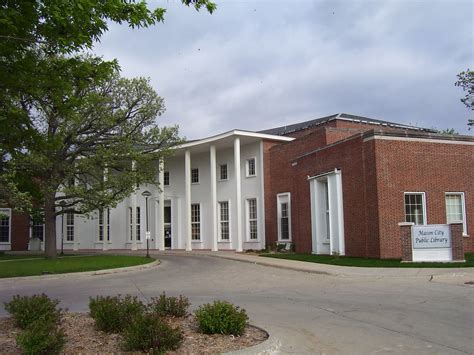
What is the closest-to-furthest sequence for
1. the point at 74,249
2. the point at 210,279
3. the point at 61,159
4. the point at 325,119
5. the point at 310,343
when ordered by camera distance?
the point at 310,343 → the point at 210,279 → the point at 61,159 → the point at 325,119 → the point at 74,249

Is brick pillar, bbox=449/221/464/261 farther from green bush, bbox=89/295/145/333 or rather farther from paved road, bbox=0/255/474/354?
green bush, bbox=89/295/145/333

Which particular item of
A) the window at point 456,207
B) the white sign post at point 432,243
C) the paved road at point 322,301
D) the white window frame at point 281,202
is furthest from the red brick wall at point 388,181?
the white window frame at point 281,202

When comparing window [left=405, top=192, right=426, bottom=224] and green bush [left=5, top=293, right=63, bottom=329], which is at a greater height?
window [left=405, top=192, right=426, bottom=224]

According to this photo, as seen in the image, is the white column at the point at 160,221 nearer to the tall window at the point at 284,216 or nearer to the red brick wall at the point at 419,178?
the tall window at the point at 284,216

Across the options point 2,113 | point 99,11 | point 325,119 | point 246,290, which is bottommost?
point 246,290

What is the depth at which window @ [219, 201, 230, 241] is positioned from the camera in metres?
36.9

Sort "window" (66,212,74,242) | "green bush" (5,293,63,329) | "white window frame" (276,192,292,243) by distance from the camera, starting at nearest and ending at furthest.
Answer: "green bush" (5,293,63,329) < "white window frame" (276,192,292,243) < "window" (66,212,74,242)

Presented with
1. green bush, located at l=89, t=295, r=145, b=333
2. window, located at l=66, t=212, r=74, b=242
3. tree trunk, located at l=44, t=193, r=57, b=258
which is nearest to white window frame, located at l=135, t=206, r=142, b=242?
window, located at l=66, t=212, r=74, b=242

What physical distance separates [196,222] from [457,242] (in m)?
22.3

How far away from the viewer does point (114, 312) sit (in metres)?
7.79

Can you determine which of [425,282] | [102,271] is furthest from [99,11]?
[102,271]

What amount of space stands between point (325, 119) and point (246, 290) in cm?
2811

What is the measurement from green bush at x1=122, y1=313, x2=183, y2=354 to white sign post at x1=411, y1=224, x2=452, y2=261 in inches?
605

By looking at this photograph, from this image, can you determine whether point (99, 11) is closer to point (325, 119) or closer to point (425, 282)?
point (425, 282)
